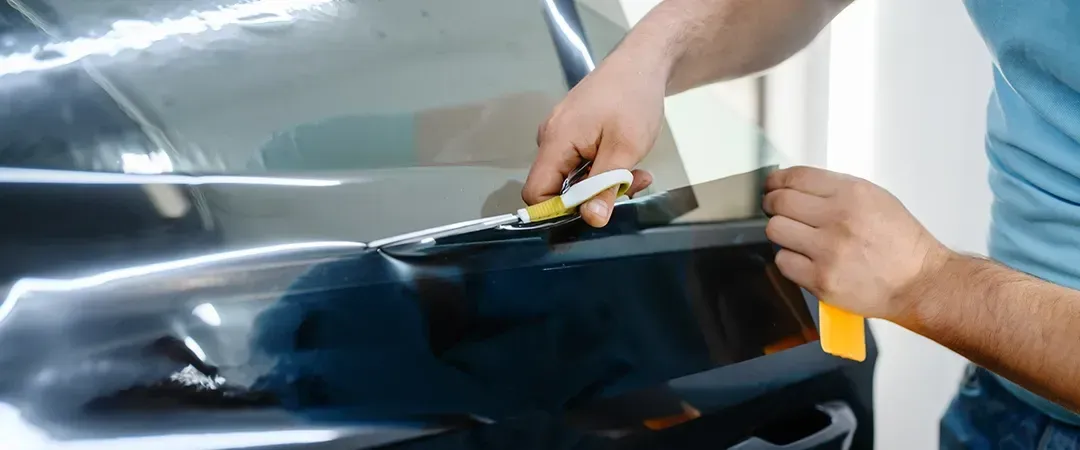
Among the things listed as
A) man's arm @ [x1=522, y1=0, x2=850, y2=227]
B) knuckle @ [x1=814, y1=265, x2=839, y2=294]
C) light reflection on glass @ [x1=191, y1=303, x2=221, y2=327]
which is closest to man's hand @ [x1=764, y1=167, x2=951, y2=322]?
knuckle @ [x1=814, y1=265, x2=839, y2=294]

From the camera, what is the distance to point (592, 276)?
0.53m

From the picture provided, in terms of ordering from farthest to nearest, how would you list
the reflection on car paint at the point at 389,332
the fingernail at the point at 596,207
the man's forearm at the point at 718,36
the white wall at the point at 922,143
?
the white wall at the point at 922,143
the man's forearm at the point at 718,36
the fingernail at the point at 596,207
the reflection on car paint at the point at 389,332

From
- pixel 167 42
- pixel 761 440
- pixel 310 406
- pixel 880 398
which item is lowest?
pixel 880 398

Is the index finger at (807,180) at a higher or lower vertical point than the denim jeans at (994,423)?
higher

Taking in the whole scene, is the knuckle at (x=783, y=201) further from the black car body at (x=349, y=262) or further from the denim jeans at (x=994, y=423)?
the denim jeans at (x=994, y=423)

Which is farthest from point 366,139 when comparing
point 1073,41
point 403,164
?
point 1073,41

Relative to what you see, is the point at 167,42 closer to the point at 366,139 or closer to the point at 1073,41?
the point at 366,139

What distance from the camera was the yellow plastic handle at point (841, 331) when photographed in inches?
21.2

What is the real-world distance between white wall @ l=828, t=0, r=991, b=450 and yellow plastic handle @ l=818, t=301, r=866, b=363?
489 millimetres

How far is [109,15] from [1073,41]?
0.61 meters

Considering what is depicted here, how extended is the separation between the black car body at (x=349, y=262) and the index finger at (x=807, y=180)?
0.05 m

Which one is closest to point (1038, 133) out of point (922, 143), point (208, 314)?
point (922, 143)

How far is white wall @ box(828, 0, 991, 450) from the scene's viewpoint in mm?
896

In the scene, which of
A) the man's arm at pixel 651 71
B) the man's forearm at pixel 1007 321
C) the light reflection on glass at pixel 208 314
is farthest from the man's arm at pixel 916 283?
the light reflection on glass at pixel 208 314
